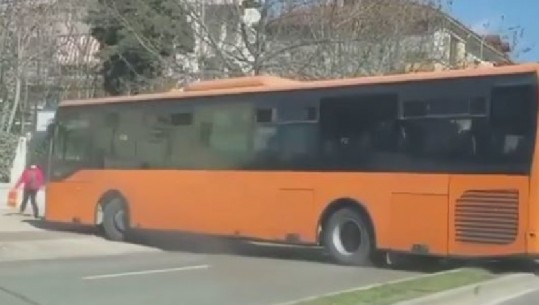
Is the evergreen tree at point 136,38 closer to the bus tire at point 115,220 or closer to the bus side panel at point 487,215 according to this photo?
the bus tire at point 115,220

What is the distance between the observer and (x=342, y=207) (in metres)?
18.6

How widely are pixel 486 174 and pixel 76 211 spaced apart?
10903 millimetres

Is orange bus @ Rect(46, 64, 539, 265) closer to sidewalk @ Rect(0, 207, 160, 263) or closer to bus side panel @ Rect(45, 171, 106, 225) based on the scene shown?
bus side panel @ Rect(45, 171, 106, 225)

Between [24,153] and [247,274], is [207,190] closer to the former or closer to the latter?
[247,274]

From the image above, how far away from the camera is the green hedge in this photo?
131 ft

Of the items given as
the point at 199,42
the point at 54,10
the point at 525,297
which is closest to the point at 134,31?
the point at 199,42

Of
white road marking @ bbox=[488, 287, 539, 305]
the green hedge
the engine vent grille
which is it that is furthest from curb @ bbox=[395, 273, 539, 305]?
the green hedge

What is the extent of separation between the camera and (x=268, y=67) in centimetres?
3077

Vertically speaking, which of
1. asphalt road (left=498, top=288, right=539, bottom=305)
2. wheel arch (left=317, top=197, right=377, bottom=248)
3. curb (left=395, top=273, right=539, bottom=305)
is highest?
wheel arch (left=317, top=197, right=377, bottom=248)

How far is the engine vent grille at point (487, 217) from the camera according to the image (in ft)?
52.8

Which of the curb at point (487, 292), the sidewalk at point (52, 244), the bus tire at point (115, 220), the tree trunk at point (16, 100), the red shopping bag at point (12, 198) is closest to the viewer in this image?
the curb at point (487, 292)

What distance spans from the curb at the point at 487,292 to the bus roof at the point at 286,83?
309 cm

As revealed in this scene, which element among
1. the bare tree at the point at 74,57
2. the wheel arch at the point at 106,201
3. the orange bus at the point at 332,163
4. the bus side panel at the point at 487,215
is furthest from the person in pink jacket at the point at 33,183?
the bare tree at the point at 74,57

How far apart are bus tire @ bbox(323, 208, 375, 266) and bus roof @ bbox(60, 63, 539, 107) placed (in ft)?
7.37
